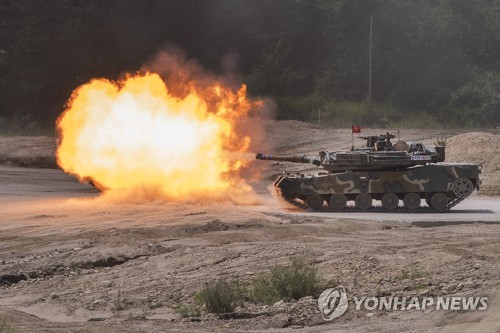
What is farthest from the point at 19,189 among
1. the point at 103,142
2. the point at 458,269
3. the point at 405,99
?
the point at 405,99

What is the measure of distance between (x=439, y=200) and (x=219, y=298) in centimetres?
1436

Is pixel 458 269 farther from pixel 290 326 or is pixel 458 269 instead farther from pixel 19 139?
pixel 19 139

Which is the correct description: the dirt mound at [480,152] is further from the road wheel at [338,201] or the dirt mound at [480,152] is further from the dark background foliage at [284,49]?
the dark background foliage at [284,49]

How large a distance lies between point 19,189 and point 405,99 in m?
31.2

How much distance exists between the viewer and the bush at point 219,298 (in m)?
15.1

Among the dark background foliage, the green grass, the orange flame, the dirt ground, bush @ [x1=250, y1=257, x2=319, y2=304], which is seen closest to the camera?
the dirt ground

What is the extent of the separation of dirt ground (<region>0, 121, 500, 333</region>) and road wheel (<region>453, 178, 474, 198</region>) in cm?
60

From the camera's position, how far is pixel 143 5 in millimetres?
61625

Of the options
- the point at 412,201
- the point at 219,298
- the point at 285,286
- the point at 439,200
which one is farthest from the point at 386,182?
the point at 219,298

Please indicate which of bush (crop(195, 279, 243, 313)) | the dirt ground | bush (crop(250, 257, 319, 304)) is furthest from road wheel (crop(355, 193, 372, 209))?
bush (crop(195, 279, 243, 313))

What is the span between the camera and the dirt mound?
37.3 metres

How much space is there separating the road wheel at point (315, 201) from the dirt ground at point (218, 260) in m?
0.91

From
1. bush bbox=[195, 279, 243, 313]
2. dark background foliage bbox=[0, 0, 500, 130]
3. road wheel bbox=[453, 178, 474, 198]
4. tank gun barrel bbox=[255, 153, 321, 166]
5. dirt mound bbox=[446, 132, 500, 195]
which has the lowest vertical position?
bush bbox=[195, 279, 243, 313]

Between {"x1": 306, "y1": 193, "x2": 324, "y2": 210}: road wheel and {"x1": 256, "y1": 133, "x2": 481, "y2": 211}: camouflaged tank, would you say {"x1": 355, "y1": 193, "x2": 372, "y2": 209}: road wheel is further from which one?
{"x1": 306, "y1": 193, "x2": 324, "y2": 210}: road wheel
